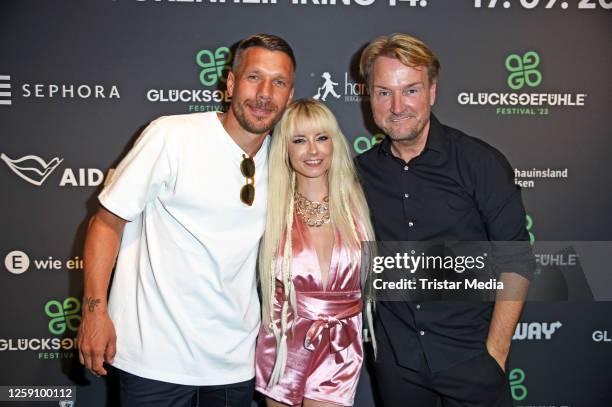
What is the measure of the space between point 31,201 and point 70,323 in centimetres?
72

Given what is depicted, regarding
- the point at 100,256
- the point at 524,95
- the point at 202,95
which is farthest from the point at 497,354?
the point at 202,95

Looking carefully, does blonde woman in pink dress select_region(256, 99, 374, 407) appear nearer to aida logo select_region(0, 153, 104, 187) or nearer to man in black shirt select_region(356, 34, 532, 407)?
man in black shirt select_region(356, 34, 532, 407)

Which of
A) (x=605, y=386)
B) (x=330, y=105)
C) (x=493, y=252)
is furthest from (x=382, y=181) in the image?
(x=605, y=386)

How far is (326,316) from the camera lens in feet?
7.33

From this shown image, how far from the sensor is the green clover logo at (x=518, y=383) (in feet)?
10.3

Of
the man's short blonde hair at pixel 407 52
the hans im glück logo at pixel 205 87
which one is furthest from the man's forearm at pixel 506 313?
the hans im glück logo at pixel 205 87

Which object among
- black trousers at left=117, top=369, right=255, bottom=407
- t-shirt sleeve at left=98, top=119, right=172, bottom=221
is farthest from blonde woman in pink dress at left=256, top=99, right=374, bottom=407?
t-shirt sleeve at left=98, top=119, right=172, bottom=221

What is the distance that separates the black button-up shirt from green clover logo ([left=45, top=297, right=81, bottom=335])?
1828 millimetres

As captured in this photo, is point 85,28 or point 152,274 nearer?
point 152,274

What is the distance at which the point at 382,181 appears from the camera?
2.30m

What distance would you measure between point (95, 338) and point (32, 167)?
1386 millimetres

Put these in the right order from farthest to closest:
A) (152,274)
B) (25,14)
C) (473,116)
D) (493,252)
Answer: (473,116)
(25,14)
(493,252)
(152,274)

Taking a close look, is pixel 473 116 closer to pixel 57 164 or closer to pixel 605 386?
pixel 605 386

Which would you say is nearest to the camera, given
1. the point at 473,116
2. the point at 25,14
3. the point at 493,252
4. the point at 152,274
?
the point at 152,274
